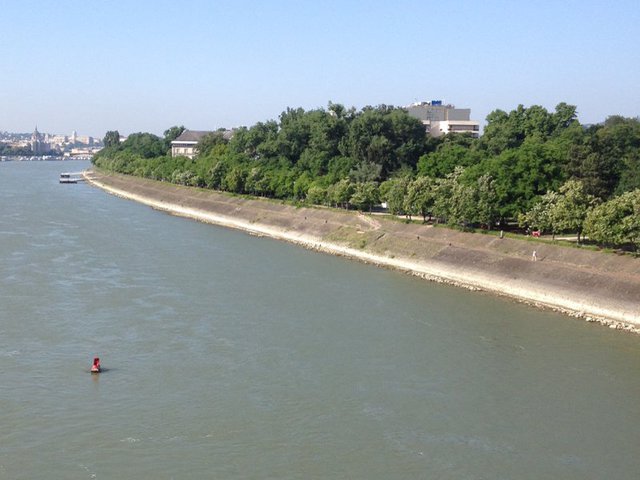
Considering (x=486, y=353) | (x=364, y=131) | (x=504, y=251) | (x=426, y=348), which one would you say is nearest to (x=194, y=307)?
(x=426, y=348)

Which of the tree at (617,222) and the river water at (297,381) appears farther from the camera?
the tree at (617,222)

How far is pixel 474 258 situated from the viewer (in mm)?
36500

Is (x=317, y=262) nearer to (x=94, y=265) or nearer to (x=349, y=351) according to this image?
(x=94, y=265)

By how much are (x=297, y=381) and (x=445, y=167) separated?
35596 mm

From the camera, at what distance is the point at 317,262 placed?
40.4 meters

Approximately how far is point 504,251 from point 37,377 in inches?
933

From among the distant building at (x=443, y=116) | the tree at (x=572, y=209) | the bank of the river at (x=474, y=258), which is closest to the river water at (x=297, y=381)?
the bank of the river at (x=474, y=258)

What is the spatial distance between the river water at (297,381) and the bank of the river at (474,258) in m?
1.69

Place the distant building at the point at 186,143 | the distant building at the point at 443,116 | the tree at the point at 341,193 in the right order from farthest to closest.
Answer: the distant building at the point at 186,143, the distant building at the point at 443,116, the tree at the point at 341,193

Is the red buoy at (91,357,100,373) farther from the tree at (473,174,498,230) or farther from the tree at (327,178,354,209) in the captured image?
the tree at (327,178,354,209)

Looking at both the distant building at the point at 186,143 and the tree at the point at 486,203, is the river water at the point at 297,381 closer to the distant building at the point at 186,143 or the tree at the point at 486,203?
the tree at the point at 486,203

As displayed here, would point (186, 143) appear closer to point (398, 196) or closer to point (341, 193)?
point (341, 193)

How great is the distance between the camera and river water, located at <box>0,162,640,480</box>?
1552 cm

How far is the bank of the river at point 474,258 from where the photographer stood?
2917 centimetres
